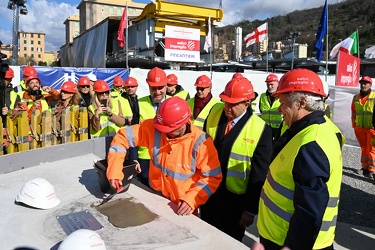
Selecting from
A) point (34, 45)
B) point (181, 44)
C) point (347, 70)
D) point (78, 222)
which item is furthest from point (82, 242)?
point (34, 45)

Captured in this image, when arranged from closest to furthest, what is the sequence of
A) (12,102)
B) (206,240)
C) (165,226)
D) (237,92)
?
1. (206,240)
2. (165,226)
3. (237,92)
4. (12,102)

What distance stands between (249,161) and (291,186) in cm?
88

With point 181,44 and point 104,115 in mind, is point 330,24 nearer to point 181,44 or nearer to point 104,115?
point 181,44

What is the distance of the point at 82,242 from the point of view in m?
1.53

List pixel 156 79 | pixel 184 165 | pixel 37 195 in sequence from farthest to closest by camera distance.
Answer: pixel 156 79 → pixel 184 165 → pixel 37 195

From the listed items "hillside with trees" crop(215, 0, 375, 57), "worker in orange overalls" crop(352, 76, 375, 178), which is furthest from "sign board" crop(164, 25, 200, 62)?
"hillside with trees" crop(215, 0, 375, 57)

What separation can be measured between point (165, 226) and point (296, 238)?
0.78 metres

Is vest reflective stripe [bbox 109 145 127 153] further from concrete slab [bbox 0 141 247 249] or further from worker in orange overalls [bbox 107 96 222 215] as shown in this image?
concrete slab [bbox 0 141 247 249]

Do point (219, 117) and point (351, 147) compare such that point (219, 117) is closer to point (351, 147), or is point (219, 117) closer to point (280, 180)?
point (280, 180)

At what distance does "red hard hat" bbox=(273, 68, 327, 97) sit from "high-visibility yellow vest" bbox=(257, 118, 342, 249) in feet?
0.70

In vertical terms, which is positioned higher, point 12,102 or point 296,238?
point 12,102

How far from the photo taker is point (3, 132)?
464 cm

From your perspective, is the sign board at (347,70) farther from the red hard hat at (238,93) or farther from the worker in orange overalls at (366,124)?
the red hard hat at (238,93)

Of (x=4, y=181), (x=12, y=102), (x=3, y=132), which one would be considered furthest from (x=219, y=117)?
(x=12, y=102)
